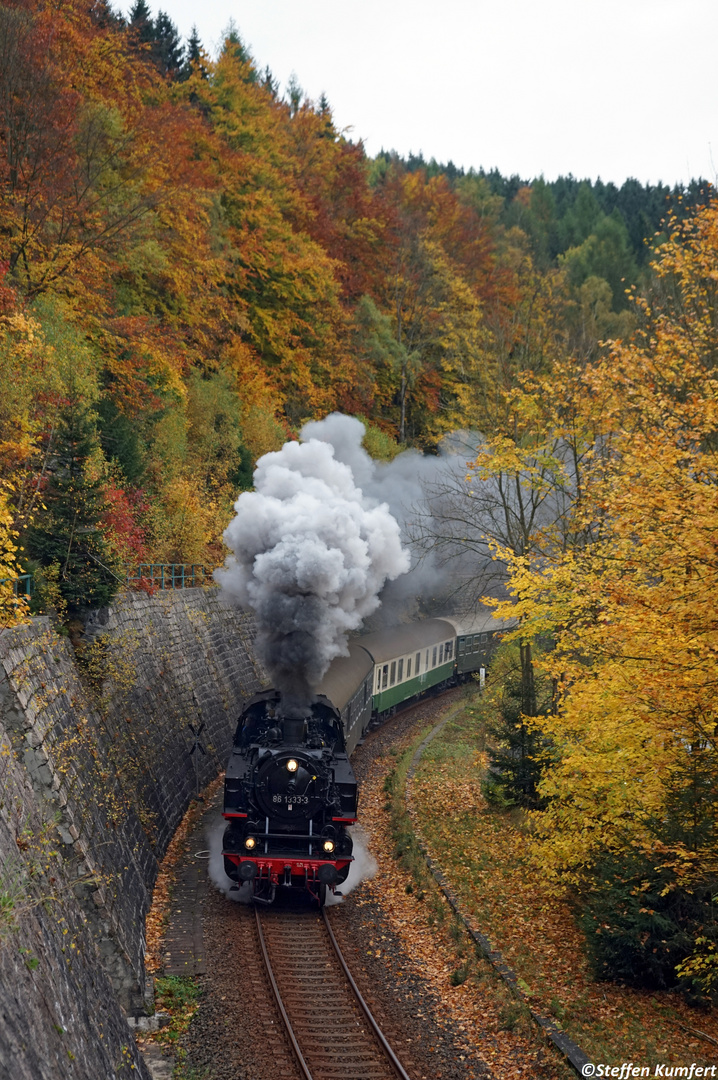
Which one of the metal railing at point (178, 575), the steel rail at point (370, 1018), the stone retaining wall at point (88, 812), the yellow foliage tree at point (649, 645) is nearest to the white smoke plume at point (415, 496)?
the metal railing at point (178, 575)

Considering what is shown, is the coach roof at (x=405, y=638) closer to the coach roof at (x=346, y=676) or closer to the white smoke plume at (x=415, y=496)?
the coach roof at (x=346, y=676)

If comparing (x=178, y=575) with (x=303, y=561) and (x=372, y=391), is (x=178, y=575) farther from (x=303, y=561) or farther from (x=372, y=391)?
(x=372, y=391)

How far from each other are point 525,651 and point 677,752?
877 cm

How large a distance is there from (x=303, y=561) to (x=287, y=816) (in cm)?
403

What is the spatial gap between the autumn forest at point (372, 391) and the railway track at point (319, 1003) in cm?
329

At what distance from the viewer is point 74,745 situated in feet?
39.5

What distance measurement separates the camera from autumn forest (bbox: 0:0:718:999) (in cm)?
1072

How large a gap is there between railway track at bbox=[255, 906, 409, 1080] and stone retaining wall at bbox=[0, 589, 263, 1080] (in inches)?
72.2

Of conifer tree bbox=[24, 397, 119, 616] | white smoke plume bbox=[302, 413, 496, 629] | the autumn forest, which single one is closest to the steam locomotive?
the autumn forest

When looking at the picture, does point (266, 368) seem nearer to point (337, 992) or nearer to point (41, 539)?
point (41, 539)

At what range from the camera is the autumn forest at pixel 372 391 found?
10.7 meters

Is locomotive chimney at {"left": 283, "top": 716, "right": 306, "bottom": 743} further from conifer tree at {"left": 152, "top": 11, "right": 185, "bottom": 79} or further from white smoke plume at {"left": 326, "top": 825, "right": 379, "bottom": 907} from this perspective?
conifer tree at {"left": 152, "top": 11, "right": 185, "bottom": 79}

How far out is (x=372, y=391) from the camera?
4534cm

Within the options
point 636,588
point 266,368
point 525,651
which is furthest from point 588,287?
point 636,588
